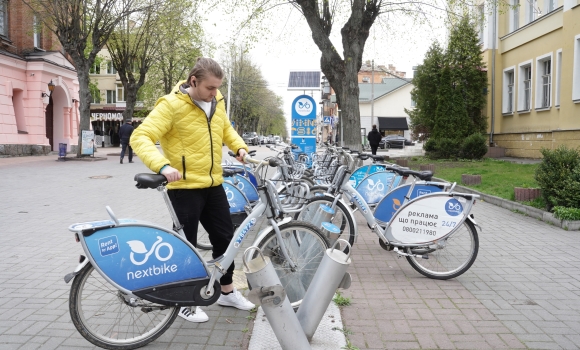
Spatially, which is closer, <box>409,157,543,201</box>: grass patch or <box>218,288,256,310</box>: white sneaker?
<box>218,288,256,310</box>: white sneaker

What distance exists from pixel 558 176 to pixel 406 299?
5245mm

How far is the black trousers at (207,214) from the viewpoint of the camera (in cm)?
399

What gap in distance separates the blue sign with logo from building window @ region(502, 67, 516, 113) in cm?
2435

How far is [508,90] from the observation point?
25.8 meters

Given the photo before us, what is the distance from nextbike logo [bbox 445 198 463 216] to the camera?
534cm

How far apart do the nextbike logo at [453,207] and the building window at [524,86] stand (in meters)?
20.4

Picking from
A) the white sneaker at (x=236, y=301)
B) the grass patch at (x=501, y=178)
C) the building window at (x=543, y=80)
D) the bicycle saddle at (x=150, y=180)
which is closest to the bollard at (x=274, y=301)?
the bicycle saddle at (x=150, y=180)

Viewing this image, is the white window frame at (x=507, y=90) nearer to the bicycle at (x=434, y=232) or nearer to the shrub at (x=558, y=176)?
the shrub at (x=558, y=176)

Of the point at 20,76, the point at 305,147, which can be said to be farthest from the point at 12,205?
the point at 20,76

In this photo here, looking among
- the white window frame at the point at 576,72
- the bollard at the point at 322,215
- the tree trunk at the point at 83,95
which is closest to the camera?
the bollard at the point at 322,215

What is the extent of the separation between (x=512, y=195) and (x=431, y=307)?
22.9ft

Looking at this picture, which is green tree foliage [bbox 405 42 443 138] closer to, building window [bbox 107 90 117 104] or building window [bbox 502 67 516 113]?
building window [bbox 502 67 516 113]

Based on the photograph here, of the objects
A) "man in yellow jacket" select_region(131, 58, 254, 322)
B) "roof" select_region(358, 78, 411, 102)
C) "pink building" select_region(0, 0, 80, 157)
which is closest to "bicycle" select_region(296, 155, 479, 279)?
"man in yellow jacket" select_region(131, 58, 254, 322)

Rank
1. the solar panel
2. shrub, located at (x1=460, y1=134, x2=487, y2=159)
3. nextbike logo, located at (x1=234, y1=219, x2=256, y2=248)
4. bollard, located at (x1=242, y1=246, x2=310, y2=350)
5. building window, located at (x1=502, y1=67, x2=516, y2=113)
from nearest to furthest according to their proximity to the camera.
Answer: bollard, located at (x1=242, y1=246, x2=310, y2=350) → nextbike logo, located at (x1=234, y1=219, x2=256, y2=248) → the solar panel → shrub, located at (x1=460, y1=134, x2=487, y2=159) → building window, located at (x1=502, y1=67, x2=516, y2=113)
